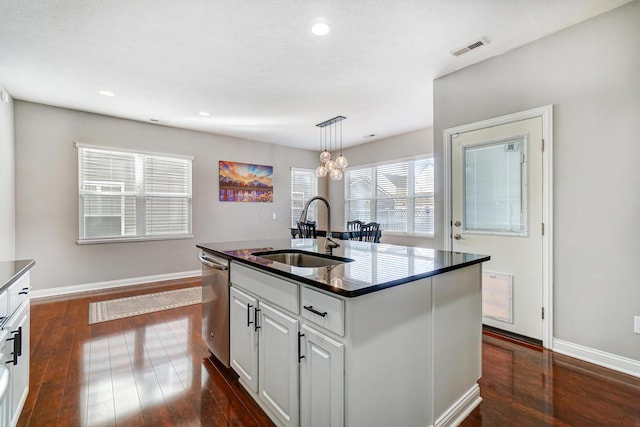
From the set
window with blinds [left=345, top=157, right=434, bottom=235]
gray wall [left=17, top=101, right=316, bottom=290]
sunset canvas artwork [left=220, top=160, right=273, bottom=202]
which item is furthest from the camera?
sunset canvas artwork [left=220, top=160, right=273, bottom=202]

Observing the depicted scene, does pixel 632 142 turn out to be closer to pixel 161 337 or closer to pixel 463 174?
pixel 463 174

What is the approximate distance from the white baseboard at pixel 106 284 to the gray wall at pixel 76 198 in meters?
0.06

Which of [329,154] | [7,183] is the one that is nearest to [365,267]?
[329,154]

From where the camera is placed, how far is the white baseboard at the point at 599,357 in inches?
84.0

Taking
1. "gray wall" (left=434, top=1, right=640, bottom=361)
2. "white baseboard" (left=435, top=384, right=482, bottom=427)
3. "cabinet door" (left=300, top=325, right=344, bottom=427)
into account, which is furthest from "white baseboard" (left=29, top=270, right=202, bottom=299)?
"gray wall" (left=434, top=1, right=640, bottom=361)

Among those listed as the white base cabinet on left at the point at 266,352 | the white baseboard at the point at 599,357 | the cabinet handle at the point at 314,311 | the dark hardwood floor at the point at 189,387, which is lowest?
the dark hardwood floor at the point at 189,387

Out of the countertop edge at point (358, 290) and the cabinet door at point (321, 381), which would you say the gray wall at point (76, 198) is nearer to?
the countertop edge at point (358, 290)

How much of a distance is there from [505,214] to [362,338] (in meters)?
2.34

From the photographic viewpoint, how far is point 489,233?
2.94 metres

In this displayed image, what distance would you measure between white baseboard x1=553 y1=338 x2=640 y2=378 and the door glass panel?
3.16 ft

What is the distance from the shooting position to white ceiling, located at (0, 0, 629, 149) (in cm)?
215

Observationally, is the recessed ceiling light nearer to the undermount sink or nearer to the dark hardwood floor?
the undermount sink

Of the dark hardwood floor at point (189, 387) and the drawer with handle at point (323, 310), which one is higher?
the drawer with handle at point (323, 310)

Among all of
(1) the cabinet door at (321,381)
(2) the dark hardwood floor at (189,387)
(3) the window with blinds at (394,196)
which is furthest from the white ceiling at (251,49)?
(2) the dark hardwood floor at (189,387)
